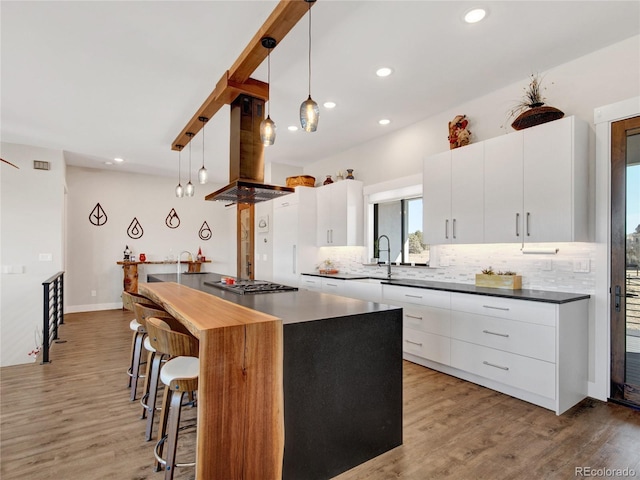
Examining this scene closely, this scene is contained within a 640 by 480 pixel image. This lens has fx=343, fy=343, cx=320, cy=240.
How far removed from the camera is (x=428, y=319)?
11.9ft

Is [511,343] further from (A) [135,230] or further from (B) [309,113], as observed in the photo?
(A) [135,230]

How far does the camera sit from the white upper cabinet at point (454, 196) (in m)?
3.45

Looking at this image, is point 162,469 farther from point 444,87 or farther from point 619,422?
point 444,87

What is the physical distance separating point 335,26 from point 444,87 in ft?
4.95

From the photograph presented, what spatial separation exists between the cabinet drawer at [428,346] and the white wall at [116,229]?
19.5 feet

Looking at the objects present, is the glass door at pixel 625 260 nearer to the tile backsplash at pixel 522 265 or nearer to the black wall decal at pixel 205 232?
the tile backsplash at pixel 522 265

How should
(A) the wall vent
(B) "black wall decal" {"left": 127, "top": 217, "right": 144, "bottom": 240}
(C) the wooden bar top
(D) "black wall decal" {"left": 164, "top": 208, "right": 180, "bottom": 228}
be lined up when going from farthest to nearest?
1. (D) "black wall decal" {"left": 164, "top": 208, "right": 180, "bottom": 228}
2. (B) "black wall decal" {"left": 127, "top": 217, "right": 144, "bottom": 240}
3. (A) the wall vent
4. (C) the wooden bar top

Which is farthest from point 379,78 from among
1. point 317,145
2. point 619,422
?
point 619,422

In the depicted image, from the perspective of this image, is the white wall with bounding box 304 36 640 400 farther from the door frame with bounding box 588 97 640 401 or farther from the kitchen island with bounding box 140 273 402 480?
the kitchen island with bounding box 140 273 402 480

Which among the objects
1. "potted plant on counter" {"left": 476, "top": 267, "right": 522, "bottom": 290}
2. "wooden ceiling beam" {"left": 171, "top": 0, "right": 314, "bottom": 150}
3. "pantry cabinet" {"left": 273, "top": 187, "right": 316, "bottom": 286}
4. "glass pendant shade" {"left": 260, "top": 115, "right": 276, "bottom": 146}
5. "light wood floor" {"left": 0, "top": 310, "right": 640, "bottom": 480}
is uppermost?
"wooden ceiling beam" {"left": 171, "top": 0, "right": 314, "bottom": 150}

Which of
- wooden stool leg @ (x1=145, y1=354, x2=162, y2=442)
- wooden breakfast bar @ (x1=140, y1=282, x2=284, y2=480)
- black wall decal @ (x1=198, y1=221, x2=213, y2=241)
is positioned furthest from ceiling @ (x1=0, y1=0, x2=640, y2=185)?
black wall decal @ (x1=198, y1=221, x2=213, y2=241)

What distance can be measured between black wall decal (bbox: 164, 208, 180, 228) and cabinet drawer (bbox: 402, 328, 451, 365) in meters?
6.20

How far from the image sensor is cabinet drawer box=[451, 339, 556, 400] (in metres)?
2.67

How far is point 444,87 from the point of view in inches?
139
